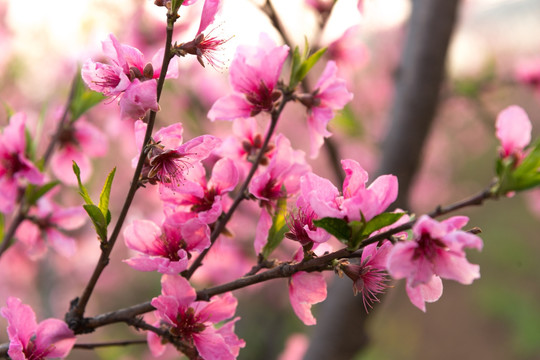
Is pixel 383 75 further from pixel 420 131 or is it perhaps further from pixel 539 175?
pixel 539 175

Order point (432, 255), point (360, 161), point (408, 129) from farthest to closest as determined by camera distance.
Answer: point (360, 161)
point (408, 129)
point (432, 255)

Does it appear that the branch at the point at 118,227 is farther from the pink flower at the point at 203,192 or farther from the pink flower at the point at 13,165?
the pink flower at the point at 13,165

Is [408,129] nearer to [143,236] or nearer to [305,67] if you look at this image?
[305,67]

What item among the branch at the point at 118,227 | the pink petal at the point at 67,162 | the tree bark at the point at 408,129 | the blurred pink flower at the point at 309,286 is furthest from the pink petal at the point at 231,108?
the tree bark at the point at 408,129

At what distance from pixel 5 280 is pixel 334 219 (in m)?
2.71

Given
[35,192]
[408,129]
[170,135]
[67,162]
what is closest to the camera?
[170,135]

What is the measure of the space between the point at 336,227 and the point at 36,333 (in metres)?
0.36

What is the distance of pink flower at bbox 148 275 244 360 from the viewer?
54 centimetres

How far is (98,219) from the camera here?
518 mm

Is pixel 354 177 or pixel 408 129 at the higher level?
pixel 354 177

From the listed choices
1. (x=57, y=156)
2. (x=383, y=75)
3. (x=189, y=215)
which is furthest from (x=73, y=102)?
(x=383, y=75)

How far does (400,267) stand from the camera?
428 mm

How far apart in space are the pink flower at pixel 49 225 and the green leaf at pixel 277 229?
379 mm

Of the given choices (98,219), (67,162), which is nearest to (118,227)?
(98,219)
